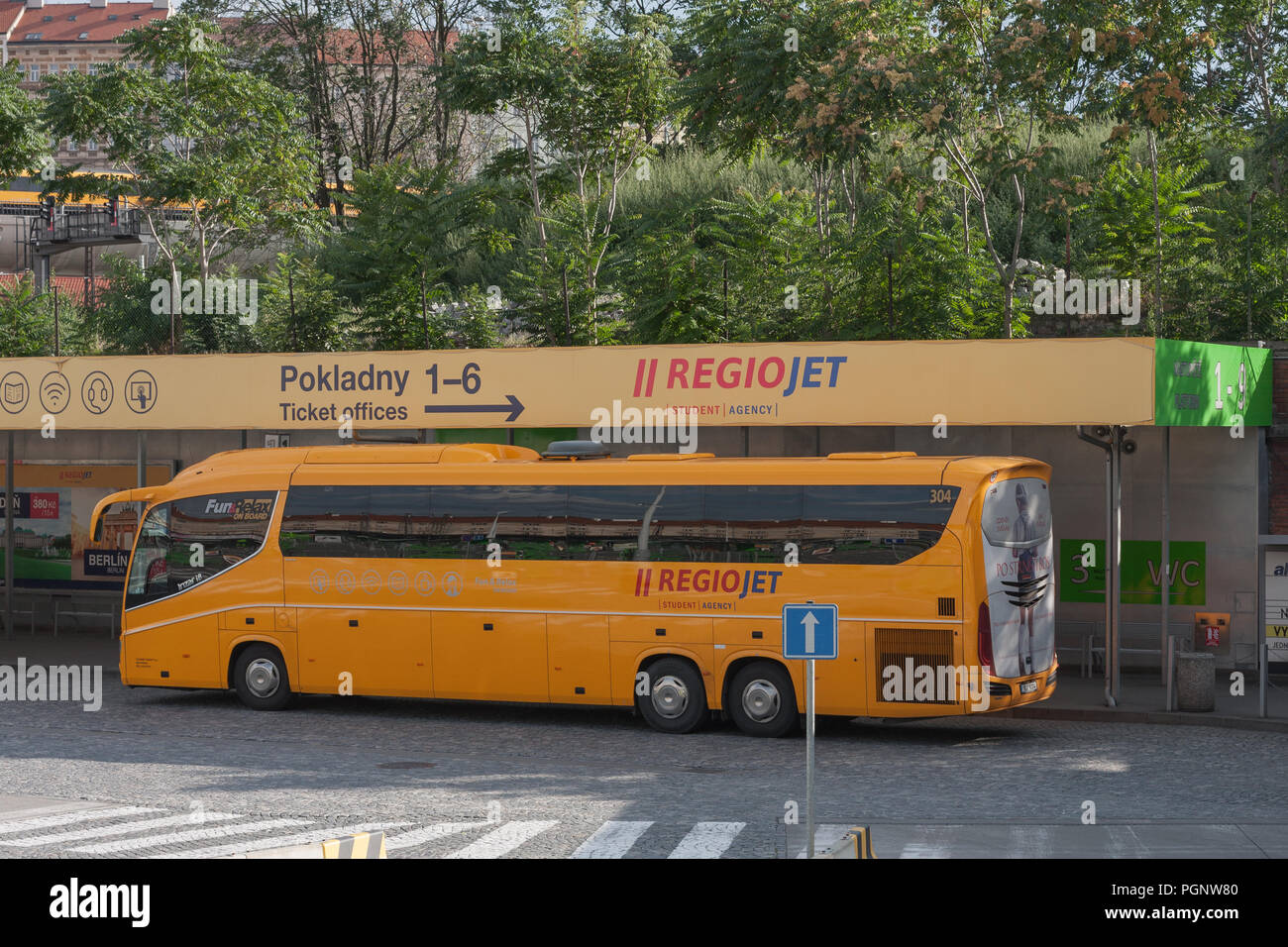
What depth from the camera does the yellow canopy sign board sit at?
1914cm

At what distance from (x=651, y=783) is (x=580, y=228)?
22043 mm

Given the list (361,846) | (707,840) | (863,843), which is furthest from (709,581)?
(361,846)

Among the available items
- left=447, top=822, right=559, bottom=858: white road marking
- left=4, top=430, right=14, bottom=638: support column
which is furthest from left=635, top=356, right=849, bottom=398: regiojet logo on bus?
left=4, top=430, right=14, bottom=638: support column

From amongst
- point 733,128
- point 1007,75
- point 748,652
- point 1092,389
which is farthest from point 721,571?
point 733,128

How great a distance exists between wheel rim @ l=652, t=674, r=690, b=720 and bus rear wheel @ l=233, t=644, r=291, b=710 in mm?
5291

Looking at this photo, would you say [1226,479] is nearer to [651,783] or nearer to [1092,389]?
[1092,389]

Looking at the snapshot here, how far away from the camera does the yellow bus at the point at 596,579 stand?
16984 mm

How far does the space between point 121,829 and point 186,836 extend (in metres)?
0.70

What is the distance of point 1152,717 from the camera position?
18.5 meters

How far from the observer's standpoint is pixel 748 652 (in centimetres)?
1775

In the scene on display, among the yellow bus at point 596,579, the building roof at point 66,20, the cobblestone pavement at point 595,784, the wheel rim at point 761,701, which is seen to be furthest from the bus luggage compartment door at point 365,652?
the building roof at point 66,20

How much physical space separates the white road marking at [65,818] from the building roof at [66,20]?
430ft

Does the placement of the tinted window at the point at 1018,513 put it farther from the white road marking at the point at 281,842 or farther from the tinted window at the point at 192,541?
the tinted window at the point at 192,541

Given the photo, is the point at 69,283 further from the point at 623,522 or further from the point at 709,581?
the point at 709,581
